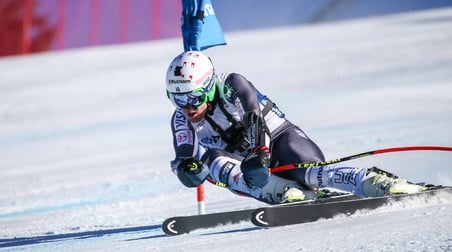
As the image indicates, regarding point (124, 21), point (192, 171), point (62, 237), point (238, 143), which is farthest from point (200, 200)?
point (124, 21)

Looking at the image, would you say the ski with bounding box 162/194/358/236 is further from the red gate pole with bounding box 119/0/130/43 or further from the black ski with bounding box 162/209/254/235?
the red gate pole with bounding box 119/0/130/43

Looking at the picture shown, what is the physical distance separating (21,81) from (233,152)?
12174mm

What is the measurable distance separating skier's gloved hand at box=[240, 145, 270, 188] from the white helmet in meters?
0.49

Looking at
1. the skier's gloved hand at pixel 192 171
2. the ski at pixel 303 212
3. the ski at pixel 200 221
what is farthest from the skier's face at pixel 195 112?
the ski at pixel 303 212

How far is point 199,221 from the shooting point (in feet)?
15.5

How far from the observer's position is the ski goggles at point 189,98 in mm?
5008

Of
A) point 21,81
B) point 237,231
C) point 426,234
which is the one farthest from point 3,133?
point 426,234

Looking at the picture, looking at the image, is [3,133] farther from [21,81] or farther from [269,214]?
[269,214]

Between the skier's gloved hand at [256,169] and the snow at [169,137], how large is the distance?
27 cm

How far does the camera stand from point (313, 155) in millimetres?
5246

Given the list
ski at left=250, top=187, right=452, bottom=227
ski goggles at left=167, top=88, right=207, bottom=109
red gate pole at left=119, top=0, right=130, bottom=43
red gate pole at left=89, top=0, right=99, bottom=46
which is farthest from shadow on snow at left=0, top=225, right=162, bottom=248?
red gate pole at left=119, top=0, right=130, bottom=43

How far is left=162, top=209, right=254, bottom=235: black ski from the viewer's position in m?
4.72

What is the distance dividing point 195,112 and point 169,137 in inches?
224

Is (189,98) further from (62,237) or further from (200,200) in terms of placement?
(62,237)
